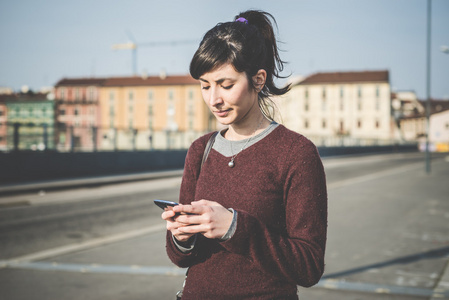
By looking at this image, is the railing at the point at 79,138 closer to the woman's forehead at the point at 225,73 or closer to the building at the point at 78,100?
the woman's forehead at the point at 225,73

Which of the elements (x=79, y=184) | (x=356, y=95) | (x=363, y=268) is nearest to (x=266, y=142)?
(x=363, y=268)

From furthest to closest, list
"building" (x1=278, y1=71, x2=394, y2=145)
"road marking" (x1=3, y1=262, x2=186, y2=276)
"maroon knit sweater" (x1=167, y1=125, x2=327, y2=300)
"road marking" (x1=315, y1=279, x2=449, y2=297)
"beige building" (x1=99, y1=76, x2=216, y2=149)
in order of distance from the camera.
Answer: "beige building" (x1=99, y1=76, x2=216, y2=149) → "building" (x1=278, y1=71, x2=394, y2=145) → "road marking" (x1=3, y1=262, x2=186, y2=276) → "road marking" (x1=315, y1=279, x2=449, y2=297) → "maroon knit sweater" (x1=167, y1=125, x2=327, y2=300)

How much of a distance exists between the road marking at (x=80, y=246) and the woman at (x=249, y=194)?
→ 5.41 m

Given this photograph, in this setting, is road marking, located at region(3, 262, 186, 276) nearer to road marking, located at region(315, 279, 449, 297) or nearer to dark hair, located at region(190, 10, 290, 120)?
road marking, located at region(315, 279, 449, 297)

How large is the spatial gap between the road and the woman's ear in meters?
3.70

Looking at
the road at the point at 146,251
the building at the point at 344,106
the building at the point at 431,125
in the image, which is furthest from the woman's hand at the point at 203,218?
the building at the point at 344,106

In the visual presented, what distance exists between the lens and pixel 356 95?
305ft

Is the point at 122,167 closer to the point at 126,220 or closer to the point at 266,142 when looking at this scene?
the point at 126,220

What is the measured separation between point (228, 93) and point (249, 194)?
0.34m

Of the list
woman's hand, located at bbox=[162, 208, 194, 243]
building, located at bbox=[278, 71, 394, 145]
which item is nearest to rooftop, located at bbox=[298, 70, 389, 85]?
building, located at bbox=[278, 71, 394, 145]

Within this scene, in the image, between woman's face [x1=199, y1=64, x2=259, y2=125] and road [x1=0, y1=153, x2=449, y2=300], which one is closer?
woman's face [x1=199, y1=64, x2=259, y2=125]

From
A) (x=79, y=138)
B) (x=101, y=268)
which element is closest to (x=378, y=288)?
(x=101, y=268)

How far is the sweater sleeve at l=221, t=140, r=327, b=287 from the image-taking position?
1416mm

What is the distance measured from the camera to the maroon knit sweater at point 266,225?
144cm
